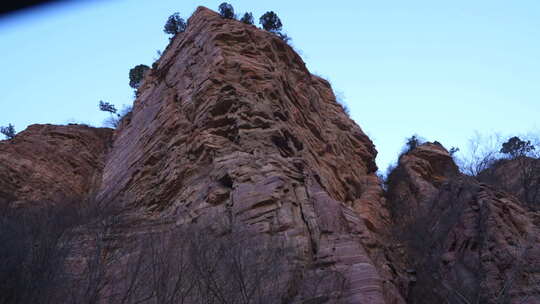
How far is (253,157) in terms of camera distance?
1573cm

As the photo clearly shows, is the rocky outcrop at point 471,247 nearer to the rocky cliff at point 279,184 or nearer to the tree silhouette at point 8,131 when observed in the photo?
the rocky cliff at point 279,184

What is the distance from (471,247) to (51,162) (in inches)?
727

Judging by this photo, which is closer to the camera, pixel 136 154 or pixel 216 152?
pixel 216 152

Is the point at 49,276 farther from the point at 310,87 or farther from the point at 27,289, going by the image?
the point at 310,87

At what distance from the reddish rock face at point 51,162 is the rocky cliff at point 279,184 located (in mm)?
80

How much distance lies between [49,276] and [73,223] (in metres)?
2.51

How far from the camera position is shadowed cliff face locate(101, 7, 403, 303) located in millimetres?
12625

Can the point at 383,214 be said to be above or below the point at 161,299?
above

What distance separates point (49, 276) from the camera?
926 centimetres

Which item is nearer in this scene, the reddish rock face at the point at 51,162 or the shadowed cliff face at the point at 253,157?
the shadowed cliff face at the point at 253,157

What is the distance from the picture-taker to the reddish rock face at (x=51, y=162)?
20.9 m

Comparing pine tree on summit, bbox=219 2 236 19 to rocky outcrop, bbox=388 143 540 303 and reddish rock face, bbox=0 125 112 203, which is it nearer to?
reddish rock face, bbox=0 125 112 203

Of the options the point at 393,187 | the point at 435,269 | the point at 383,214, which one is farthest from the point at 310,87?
the point at 435,269

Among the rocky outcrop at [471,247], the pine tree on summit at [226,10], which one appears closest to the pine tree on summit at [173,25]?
the pine tree on summit at [226,10]
